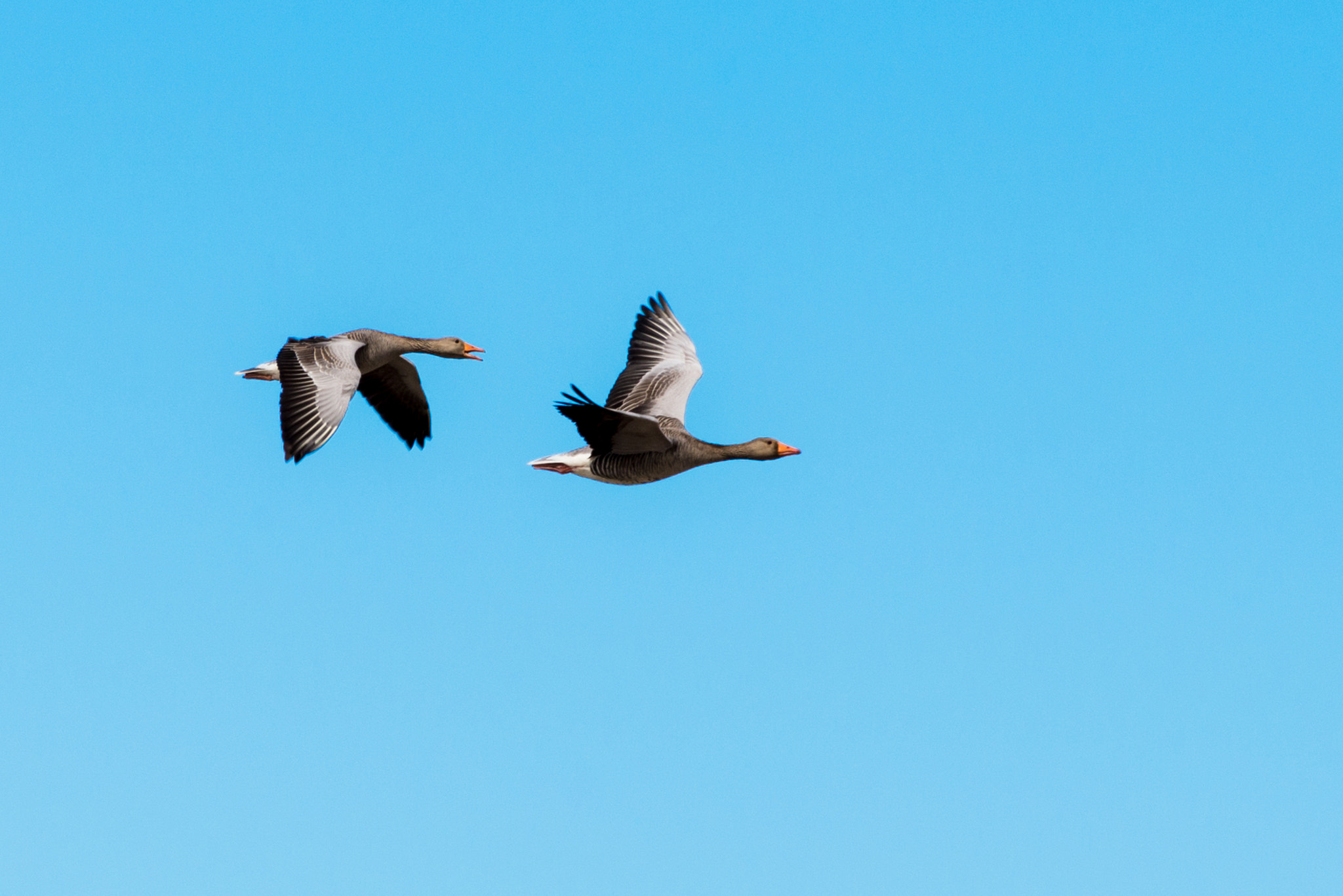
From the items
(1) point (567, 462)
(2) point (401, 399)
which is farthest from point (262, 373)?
(1) point (567, 462)

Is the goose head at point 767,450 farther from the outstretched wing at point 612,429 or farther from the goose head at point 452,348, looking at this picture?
the goose head at point 452,348

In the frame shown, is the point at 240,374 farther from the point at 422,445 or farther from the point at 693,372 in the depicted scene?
the point at 693,372

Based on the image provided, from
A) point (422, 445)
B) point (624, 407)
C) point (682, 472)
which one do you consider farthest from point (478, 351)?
point (682, 472)

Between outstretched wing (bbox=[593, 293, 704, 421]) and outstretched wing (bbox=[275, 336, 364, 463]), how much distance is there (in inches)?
154

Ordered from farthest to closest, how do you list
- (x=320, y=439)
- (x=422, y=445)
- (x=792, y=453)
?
(x=422, y=445)
(x=792, y=453)
(x=320, y=439)

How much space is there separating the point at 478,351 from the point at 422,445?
1.68 meters

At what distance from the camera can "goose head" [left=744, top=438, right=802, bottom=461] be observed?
785 inches

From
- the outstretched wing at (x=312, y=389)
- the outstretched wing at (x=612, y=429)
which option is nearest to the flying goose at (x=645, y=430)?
the outstretched wing at (x=612, y=429)

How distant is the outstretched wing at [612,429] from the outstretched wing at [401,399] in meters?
4.96

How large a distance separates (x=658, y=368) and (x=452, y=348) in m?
3.13

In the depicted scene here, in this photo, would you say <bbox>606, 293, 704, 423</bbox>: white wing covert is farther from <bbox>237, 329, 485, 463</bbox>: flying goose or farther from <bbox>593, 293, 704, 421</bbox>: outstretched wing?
<bbox>237, 329, 485, 463</bbox>: flying goose

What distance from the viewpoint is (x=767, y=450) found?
Result: 65.6 feet

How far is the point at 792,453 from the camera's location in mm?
20125

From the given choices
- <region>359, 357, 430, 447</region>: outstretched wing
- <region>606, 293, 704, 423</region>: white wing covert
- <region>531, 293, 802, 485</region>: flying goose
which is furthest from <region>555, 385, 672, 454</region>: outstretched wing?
<region>359, 357, 430, 447</region>: outstretched wing
